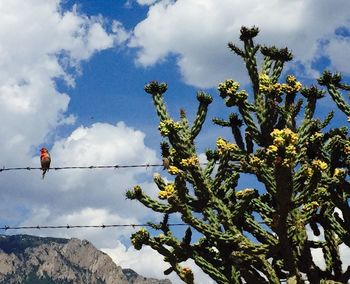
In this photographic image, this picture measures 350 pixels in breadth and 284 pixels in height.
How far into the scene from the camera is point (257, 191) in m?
10.3

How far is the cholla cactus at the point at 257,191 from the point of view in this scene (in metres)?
8.53

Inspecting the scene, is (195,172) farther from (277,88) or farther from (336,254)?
(336,254)

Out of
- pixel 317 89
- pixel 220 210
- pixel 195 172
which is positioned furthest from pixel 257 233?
pixel 317 89

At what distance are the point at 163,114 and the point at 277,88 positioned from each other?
2212 millimetres

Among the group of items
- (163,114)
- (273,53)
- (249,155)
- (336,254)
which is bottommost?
(336,254)

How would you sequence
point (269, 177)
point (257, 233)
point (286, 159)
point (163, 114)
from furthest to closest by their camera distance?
point (163, 114)
point (257, 233)
point (269, 177)
point (286, 159)

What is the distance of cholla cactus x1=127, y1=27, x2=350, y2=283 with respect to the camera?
853 centimetres

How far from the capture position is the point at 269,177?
8648 millimetres

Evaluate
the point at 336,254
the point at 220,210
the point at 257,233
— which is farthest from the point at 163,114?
the point at 336,254

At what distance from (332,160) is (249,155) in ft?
5.07

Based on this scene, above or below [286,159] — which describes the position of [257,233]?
below

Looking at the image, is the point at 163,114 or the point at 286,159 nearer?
the point at 286,159

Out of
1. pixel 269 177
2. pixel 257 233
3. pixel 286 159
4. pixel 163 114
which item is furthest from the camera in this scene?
pixel 163 114

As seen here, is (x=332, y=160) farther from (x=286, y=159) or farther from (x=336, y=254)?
(x=286, y=159)
